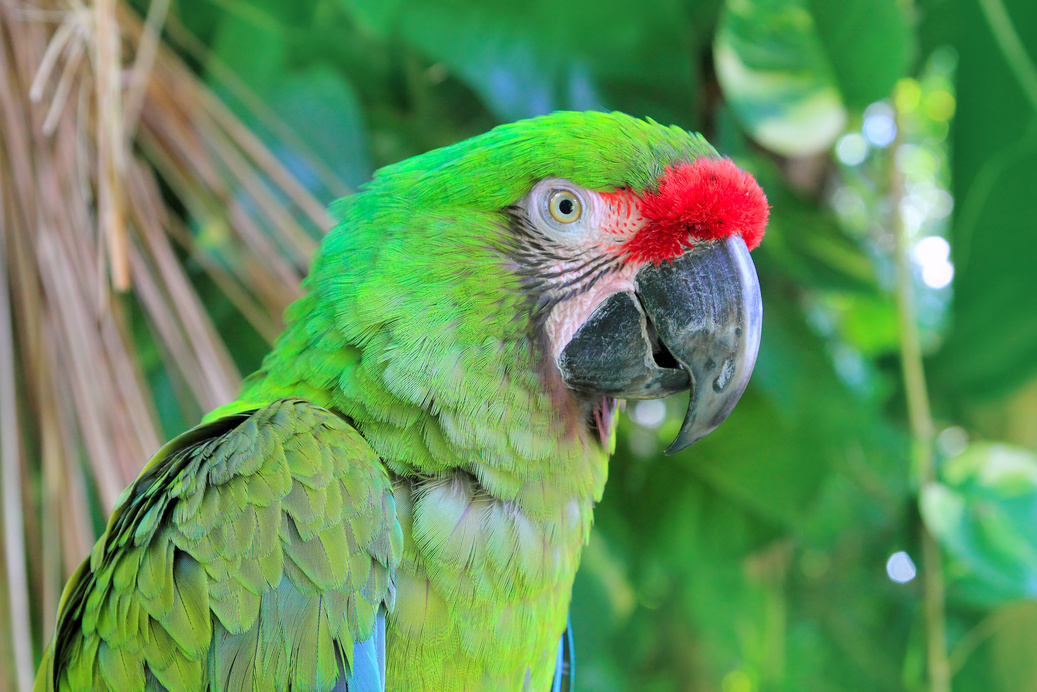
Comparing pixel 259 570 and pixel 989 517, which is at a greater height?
pixel 259 570

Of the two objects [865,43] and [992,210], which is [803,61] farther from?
[992,210]

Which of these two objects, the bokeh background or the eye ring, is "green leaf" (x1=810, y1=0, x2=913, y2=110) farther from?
the eye ring

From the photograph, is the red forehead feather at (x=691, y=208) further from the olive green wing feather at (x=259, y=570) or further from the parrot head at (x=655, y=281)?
the olive green wing feather at (x=259, y=570)

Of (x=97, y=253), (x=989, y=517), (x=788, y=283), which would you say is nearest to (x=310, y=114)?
(x=97, y=253)

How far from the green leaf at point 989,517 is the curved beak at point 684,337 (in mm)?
1021

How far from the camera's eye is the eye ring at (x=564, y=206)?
0.86 metres

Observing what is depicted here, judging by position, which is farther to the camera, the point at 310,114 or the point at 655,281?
the point at 310,114

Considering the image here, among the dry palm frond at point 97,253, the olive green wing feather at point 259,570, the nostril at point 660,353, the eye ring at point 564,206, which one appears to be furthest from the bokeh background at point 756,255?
the nostril at point 660,353

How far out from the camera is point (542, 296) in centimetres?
87

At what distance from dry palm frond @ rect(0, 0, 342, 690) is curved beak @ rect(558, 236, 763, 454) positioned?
70cm

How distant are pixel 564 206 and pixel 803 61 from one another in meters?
0.90

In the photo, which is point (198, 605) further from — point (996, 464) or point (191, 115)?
point (996, 464)

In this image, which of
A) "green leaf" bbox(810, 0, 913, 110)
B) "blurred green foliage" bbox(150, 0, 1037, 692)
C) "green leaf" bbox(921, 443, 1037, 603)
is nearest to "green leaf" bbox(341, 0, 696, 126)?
"blurred green foliage" bbox(150, 0, 1037, 692)

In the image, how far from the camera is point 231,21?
157 cm
